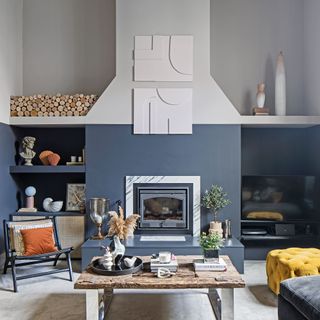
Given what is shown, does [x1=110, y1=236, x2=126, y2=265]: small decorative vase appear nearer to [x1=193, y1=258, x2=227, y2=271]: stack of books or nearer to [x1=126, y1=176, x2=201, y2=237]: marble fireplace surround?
[x1=193, y1=258, x2=227, y2=271]: stack of books

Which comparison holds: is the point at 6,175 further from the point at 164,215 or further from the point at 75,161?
the point at 164,215

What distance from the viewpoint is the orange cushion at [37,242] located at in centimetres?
383

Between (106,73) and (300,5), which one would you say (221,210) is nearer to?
(106,73)

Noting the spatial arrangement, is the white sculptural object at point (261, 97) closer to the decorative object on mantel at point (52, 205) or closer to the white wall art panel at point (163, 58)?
the white wall art panel at point (163, 58)

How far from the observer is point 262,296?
11.0ft

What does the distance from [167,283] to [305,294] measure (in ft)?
3.00

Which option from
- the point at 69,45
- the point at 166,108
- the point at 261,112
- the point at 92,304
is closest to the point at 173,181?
the point at 166,108

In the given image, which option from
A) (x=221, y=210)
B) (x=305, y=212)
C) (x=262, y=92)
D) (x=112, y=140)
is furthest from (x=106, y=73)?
(x=305, y=212)

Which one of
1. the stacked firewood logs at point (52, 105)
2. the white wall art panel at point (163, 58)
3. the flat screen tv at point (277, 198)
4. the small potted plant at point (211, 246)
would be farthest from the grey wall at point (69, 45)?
the small potted plant at point (211, 246)

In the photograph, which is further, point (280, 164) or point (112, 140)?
point (280, 164)

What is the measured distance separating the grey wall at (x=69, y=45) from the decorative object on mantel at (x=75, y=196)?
4.47ft

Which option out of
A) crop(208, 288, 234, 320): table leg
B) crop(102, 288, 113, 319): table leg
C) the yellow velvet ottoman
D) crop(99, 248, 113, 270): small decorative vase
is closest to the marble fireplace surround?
the yellow velvet ottoman

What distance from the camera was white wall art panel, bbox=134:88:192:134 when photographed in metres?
4.59

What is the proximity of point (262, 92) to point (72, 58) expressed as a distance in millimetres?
2712
